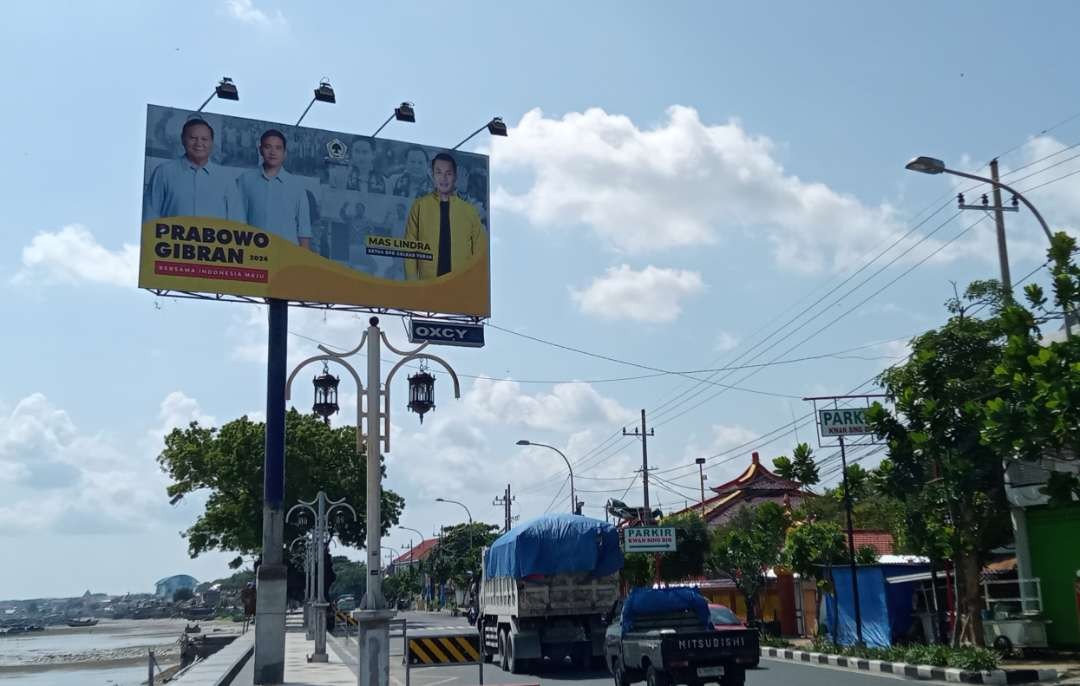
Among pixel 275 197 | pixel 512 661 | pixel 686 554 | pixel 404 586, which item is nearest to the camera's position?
pixel 512 661

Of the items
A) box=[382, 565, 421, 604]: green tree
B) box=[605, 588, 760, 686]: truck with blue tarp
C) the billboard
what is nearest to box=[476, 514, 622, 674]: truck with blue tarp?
box=[605, 588, 760, 686]: truck with blue tarp

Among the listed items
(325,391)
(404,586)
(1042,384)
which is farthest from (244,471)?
(404,586)

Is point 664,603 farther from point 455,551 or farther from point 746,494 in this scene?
point 455,551

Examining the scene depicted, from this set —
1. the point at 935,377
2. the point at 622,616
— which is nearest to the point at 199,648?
the point at 622,616

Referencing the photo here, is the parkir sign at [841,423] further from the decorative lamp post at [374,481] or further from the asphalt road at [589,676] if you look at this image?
the decorative lamp post at [374,481]

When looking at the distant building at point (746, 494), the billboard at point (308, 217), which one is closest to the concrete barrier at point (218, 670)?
the billboard at point (308, 217)

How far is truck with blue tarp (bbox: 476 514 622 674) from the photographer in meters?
21.5

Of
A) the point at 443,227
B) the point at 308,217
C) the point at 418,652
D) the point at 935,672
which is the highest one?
the point at 443,227

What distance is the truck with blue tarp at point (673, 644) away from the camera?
15.1 meters

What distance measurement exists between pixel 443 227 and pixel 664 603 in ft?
34.0

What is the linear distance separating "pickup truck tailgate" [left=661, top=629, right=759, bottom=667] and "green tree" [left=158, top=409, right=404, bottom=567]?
120 ft

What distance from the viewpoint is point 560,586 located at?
21.8 metres

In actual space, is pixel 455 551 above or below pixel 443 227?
below

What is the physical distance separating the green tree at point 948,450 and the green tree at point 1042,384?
13.9 feet
